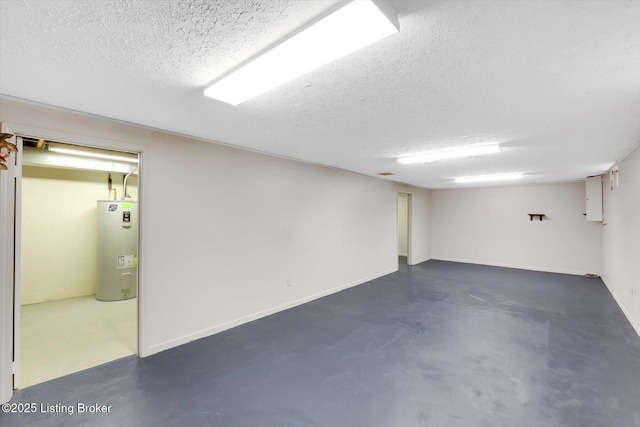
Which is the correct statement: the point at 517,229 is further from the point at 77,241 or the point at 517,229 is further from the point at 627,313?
the point at 77,241

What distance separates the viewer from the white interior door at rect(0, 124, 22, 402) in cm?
198

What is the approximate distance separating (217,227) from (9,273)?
1.62 meters

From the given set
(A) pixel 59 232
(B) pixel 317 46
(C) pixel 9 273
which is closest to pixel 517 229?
(B) pixel 317 46

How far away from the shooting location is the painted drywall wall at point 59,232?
4.11 m

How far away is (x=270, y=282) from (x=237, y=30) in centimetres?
313

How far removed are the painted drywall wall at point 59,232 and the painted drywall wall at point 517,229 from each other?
8273 millimetres

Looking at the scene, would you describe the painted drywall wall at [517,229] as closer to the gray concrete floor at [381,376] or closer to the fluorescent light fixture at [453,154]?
the gray concrete floor at [381,376]

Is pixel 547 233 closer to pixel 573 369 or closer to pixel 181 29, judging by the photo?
pixel 573 369

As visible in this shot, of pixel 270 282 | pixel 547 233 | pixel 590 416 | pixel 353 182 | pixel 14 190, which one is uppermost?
pixel 353 182

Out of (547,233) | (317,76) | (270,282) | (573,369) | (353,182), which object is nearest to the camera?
(317,76)

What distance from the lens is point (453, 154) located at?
11.2 ft

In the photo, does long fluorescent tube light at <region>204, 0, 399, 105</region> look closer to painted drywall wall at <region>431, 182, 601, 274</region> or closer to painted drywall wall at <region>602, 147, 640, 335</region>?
painted drywall wall at <region>602, 147, 640, 335</region>

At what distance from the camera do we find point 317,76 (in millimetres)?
1592

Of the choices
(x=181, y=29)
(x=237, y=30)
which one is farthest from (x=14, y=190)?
(x=237, y=30)
